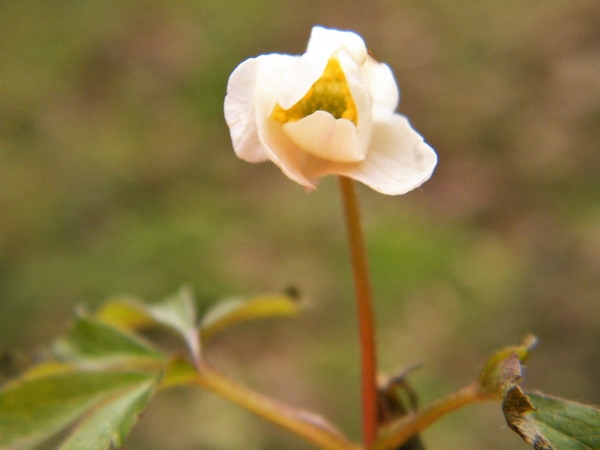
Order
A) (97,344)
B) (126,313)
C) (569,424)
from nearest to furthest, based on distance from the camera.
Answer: (569,424) < (97,344) < (126,313)

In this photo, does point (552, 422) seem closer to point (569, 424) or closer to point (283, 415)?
point (569, 424)

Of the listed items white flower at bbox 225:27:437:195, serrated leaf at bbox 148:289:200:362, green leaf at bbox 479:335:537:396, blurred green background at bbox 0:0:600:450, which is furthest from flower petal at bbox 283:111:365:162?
blurred green background at bbox 0:0:600:450

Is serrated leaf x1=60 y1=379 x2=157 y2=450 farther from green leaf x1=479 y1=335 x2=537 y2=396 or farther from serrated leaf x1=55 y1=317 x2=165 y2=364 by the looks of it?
green leaf x1=479 y1=335 x2=537 y2=396

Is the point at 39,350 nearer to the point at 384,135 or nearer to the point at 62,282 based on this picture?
the point at 384,135

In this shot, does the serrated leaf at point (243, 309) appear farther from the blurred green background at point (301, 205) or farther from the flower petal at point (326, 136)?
the flower petal at point (326, 136)

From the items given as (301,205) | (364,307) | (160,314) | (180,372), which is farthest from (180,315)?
(301,205)

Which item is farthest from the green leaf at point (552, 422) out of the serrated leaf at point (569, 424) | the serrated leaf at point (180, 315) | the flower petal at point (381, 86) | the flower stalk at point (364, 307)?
the serrated leaf at point (180, 315)

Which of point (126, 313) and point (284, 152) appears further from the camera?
point (126, 313)
